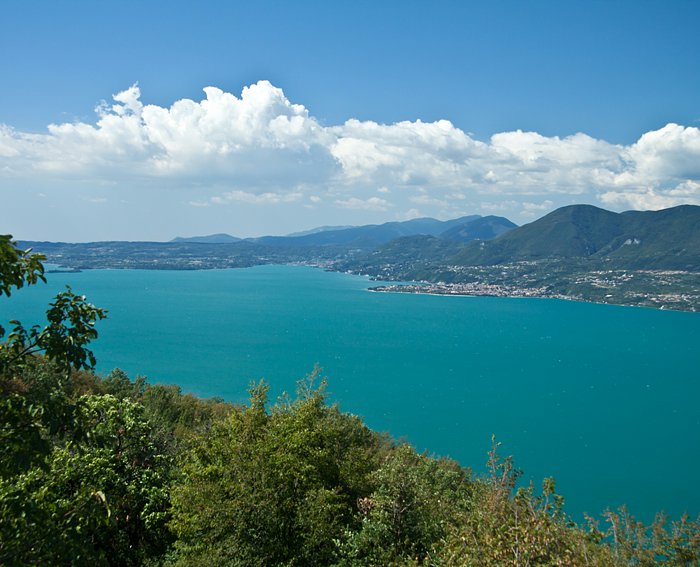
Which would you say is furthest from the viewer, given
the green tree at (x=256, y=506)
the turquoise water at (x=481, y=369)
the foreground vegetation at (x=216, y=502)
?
the turquoise water at (x=481, y=369)

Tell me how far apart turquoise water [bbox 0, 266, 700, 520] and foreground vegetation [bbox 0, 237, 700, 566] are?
33156 millimetres

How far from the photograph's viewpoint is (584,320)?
130000 mm

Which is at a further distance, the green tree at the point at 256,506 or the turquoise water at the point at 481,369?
the turquoise water at the point at 481,369

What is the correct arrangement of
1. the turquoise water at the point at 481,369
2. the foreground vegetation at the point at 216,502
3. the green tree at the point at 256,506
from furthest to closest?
1. the turquoise water at the point at 481,369
2. the green tree at the point at 256,506
3. the foreground vegetation at the point at 216,502

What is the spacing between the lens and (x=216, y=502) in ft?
31.9

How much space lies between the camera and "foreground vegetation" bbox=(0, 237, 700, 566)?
4.71m

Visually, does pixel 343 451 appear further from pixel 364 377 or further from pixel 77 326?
pixel 364 377

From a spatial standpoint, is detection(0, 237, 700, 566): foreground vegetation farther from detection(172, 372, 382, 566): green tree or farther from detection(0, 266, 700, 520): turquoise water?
detection(0, 266, 700, 520): turquoise water

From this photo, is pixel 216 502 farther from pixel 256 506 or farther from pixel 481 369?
pixel 481 369

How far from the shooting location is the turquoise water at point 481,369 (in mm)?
48156

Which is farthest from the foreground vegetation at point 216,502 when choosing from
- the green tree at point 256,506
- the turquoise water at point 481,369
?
the turquoise water at point 481,369

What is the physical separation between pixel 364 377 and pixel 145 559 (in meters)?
64.6

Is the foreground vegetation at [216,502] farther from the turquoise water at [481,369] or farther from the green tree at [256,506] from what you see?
the turquoise water at [481,369]

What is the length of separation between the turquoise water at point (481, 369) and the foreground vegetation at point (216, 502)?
33.2 meters
